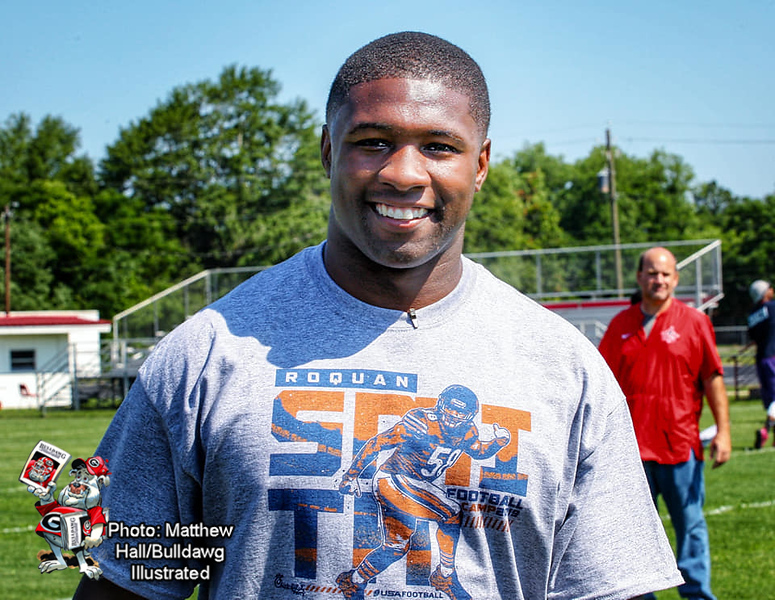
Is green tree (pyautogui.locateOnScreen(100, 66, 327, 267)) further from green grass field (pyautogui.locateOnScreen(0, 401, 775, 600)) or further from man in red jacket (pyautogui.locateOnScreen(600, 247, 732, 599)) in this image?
man in red jacket (pyautogui.locateOnScreen(600, 247, 732, 599))

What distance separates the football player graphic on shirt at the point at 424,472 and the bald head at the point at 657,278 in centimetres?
456

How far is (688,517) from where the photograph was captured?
5.75 m

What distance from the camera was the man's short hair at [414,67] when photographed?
1.95 meters

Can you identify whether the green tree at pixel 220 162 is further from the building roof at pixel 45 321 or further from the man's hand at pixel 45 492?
the man's hand at pixel 45 492

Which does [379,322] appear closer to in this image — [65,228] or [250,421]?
[250,421]

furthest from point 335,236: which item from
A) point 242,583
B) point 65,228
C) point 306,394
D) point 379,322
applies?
point 65,228

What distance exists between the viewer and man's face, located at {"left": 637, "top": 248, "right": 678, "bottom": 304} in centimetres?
613

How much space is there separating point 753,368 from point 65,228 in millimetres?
45523

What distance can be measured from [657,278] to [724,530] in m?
3.08

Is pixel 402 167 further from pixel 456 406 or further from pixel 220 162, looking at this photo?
pixel 220 162

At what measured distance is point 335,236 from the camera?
209 cm

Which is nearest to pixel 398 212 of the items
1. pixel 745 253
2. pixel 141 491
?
pixel 141 491

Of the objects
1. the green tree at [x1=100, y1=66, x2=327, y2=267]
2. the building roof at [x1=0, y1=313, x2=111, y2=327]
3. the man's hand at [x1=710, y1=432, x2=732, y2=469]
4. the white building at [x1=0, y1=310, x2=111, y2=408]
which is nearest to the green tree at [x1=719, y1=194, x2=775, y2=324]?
the green tree at [x1=100, y1=66, x2=327, y2=267]

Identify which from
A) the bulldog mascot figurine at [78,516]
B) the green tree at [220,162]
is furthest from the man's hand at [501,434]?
the green tree at [220,162]
